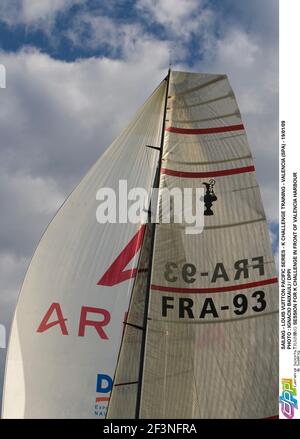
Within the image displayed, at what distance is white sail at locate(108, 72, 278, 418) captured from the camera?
1268 cm

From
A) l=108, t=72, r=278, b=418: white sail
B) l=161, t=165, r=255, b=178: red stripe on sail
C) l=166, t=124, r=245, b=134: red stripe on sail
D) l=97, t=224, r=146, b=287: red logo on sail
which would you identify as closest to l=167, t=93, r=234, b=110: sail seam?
l=108, t=72, r=278, b=418: white sail

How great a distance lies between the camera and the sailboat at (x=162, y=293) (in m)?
12.8

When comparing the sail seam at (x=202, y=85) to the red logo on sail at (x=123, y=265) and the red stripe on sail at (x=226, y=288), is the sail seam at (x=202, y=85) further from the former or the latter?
the red stripe on sail at (x=226, y=288)

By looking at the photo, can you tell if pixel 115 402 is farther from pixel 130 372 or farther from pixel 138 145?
pixel 138 145

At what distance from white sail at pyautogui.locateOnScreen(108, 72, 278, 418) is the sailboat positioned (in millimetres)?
17

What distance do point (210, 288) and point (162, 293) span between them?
2.95ft

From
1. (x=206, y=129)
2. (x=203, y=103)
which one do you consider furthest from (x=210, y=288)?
(x=203, y=103)

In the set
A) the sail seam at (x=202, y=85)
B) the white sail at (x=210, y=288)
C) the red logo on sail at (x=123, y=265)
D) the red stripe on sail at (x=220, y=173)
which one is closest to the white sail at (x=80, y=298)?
the red logo on sail at (x=123, y=265)

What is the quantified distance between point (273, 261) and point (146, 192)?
Result: 257 centimetres

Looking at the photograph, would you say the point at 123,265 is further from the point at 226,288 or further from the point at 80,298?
the point at 226,288

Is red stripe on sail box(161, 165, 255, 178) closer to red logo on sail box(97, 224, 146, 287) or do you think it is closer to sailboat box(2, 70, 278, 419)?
sailboat box(2, 70, 278, 419)

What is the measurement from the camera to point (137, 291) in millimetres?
12875

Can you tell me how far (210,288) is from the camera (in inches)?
525

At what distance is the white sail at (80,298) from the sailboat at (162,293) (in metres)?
0.02
